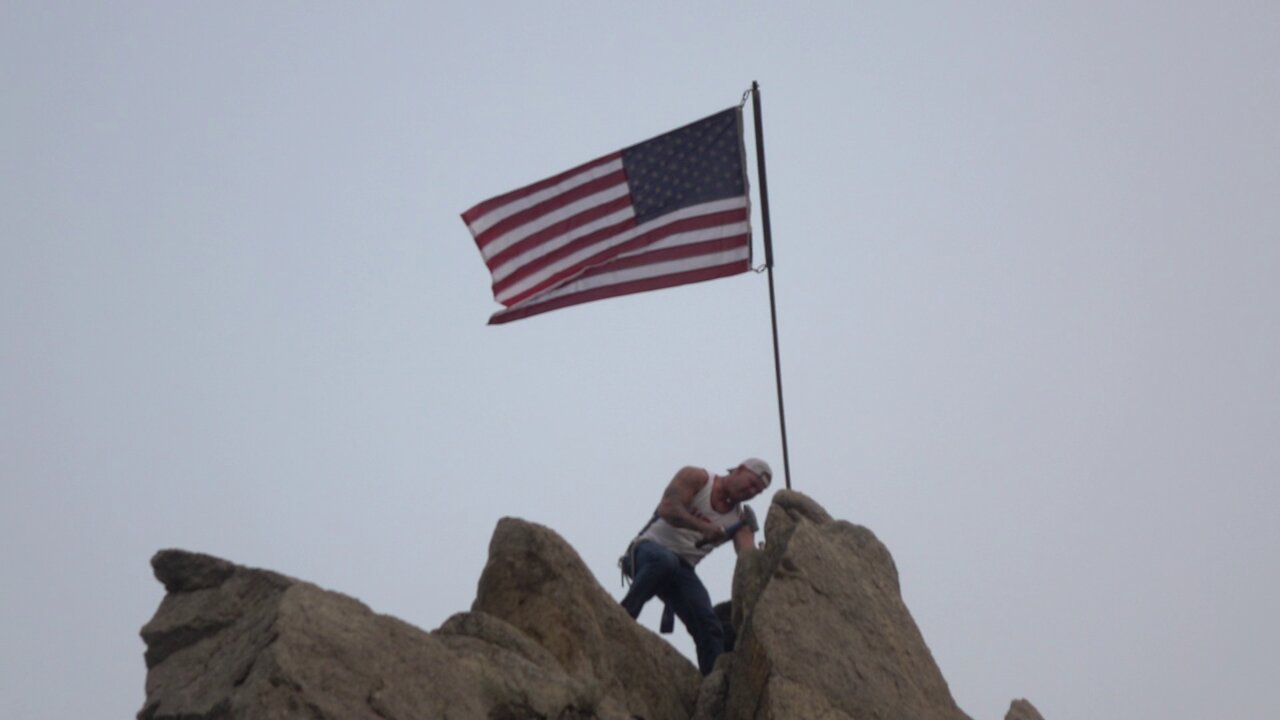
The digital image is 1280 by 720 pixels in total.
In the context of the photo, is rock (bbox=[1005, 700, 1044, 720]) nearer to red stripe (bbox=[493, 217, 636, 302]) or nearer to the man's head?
the man's head

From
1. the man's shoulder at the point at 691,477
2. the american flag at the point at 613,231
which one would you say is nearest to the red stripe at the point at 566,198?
the american flag at the point at 613,231

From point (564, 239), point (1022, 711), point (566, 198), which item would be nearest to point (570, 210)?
point (566, 198)

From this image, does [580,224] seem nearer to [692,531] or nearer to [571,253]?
[571,253]

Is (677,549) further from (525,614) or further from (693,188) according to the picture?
(693,188)

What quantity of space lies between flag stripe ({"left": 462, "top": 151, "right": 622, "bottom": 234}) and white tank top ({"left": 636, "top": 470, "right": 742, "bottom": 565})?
13.5 ft

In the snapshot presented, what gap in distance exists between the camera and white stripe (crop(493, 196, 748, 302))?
1602 cm

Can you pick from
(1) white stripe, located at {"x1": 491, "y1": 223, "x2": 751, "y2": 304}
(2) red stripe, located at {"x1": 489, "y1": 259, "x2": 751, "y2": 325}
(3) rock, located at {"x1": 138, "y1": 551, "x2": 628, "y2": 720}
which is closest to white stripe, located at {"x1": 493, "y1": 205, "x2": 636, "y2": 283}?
(1) white stripe, located at {"x1": 491, "y1": 223, "x2": 751, "y2": 304}

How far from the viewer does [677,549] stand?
13.2 meters

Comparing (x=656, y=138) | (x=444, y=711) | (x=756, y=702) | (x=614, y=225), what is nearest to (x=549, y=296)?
(x=614, y=225)

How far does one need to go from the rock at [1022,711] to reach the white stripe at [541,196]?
6.72 meters

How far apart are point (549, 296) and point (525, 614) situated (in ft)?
16.1

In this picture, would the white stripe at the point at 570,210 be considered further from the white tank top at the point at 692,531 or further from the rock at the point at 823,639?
the rock at the point at 823,639

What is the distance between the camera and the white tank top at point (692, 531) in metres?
13.2

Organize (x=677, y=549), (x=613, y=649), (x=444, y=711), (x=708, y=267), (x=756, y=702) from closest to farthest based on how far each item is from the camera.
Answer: (x=444, y=711), (x=756, y=702), (x=613, y=649), (x=677, y=549), (x=708, y=267)
